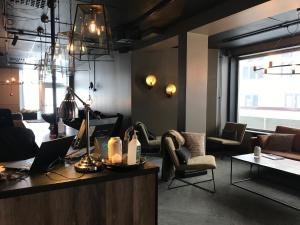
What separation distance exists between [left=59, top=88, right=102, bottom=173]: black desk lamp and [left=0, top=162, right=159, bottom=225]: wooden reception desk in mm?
59

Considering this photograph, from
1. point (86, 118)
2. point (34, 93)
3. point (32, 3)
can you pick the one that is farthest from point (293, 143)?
point (34, 93)

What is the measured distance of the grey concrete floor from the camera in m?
2.99

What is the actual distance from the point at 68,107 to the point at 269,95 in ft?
19.3

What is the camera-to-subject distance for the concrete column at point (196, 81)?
15.6 ft

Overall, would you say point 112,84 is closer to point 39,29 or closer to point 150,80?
point 150,80

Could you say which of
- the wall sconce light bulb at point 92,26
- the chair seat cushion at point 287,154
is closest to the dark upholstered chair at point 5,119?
the wall sconce light bulb at point 92,26

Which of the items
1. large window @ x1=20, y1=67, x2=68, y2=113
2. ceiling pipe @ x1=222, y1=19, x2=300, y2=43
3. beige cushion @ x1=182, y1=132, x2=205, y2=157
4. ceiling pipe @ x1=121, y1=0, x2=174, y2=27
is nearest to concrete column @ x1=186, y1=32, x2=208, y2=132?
beige cushion @ x1=182, y1=132, x2=205, y2=157

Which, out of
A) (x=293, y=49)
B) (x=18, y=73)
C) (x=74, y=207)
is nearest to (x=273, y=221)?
(x=74, y=207)

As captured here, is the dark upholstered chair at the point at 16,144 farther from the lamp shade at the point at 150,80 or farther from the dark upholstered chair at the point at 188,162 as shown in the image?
the lamp shade at the point at 150,80

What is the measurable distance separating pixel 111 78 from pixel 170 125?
2644 millimetres

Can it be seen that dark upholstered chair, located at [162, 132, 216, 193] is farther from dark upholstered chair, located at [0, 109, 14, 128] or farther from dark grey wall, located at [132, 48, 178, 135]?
dark upholstered chair, located at [0, 109, 14, 128]

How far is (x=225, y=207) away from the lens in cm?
334

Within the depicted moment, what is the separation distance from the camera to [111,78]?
820cm

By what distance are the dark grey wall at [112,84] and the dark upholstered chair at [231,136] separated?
243cm
